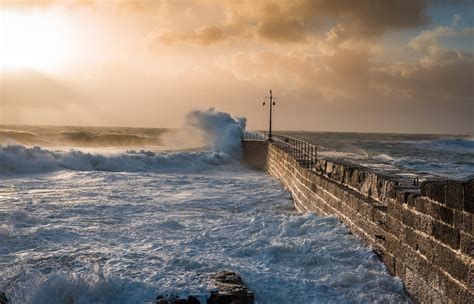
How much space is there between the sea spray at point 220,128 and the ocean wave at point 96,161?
3.08 metres

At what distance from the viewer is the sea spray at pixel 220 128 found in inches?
1401

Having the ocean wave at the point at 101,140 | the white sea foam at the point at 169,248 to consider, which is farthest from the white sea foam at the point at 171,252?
the ocean wave at the point at 101,140

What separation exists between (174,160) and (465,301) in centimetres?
2578

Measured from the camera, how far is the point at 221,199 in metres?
13.5

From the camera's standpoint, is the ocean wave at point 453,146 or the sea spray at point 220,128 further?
the ocean wave at point 453,146

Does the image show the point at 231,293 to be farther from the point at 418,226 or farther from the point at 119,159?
the point at 119,159

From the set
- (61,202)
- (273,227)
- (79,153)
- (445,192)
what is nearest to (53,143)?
(79,153)

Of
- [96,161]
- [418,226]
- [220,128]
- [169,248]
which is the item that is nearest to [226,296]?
[418,226]

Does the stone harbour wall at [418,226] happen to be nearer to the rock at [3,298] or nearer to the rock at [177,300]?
the rock at [177,300]

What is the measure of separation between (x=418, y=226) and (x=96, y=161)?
80.4 ft

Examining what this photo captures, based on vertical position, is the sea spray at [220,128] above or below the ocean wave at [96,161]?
above

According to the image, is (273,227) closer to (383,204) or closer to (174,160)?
(383,204)

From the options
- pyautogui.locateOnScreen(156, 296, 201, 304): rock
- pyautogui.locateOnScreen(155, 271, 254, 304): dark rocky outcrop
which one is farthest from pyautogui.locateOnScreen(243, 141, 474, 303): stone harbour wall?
pyautogui.locateOnScreen(156, 296, 201, 304): rock

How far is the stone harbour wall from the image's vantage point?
410cm
